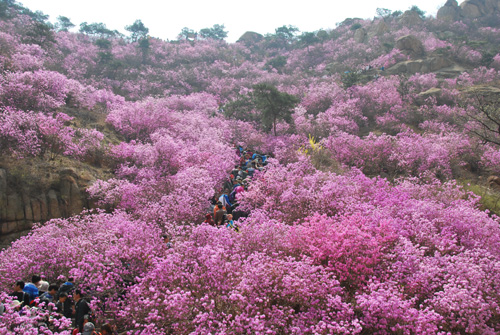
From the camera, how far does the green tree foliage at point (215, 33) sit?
5481cm

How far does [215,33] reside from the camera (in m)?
55.2

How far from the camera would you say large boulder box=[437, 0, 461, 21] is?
140 feet

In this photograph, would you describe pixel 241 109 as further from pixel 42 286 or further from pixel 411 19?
pixel 411 19

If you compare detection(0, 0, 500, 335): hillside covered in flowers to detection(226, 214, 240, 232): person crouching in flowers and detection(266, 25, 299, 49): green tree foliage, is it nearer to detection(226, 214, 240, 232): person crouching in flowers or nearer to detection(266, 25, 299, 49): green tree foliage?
detection(226, 214, 240, 232): person crouching in flowers

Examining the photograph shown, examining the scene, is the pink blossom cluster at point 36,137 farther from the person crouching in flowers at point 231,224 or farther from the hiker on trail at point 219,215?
the person crouching in flowers at point 231,224

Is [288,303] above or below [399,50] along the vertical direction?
below

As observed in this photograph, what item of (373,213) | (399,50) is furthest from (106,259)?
(399,50)

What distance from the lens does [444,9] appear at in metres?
44.4

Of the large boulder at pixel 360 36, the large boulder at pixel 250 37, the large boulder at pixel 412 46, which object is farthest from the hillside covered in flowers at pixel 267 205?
the large boulder at pixel 250 37

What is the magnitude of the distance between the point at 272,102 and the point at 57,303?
15384 millimetres

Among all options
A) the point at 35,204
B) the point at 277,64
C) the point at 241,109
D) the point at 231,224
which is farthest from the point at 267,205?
the point at 277,64

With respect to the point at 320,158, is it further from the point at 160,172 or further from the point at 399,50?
the point at 399,50

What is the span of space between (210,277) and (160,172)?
773 cm

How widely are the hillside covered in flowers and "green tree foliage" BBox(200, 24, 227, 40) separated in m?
32.5
